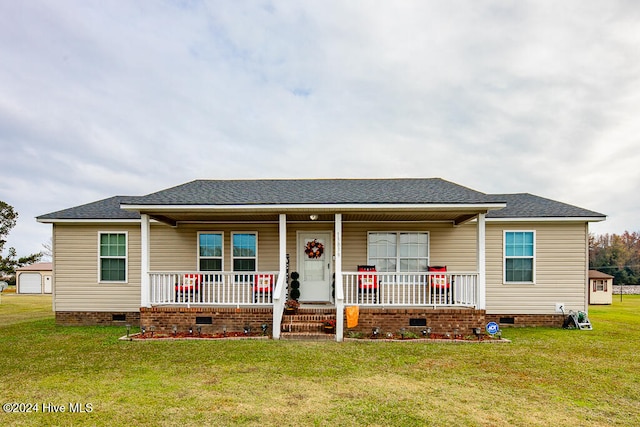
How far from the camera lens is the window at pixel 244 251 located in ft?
36.9

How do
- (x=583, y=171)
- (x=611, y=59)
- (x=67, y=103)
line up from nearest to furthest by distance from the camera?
1. (x=611, y=59)
2. (x=67, y=103)
3. (x=583, y=171)

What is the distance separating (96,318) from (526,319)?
40.7 feet

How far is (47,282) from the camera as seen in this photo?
34469 mm

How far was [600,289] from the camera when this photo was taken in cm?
2334

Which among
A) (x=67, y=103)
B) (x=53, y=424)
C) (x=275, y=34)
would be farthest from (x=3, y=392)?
(x=67, y=103)

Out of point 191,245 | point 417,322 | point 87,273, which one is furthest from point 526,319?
point 87,273

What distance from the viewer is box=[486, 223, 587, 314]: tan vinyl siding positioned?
11.0m

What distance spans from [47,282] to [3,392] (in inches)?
1407

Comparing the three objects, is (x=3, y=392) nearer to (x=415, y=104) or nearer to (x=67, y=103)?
(x=67, y=103)

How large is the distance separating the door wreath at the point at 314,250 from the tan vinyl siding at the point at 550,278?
4.88 metres

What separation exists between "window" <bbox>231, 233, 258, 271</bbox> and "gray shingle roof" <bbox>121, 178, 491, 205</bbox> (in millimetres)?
1381

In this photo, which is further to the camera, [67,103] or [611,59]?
[67,103]

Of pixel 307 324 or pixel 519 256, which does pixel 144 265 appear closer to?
pixel 307 324

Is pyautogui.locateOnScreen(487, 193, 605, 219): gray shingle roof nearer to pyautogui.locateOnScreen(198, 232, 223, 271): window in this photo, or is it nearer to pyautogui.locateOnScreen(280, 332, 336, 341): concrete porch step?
pyautogui.locateOnScreen(280, 332, 336, 341): concrete porch step
